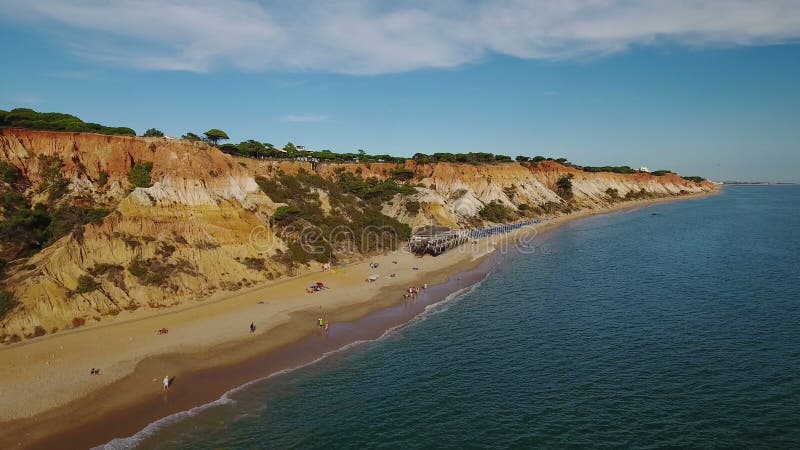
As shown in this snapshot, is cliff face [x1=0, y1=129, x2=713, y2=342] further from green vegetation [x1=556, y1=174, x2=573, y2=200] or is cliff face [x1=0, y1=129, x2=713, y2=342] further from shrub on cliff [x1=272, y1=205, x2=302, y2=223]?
green vegetation [x1=556, y1=174, x2=573, y2=200]

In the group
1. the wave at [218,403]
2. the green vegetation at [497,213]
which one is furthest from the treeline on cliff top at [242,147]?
the wave at [218,403]

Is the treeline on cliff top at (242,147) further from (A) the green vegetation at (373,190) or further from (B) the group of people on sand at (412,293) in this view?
(B) the group of people on sand at (412,293)

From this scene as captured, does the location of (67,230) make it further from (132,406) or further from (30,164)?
(132,406)

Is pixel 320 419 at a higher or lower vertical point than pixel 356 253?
lower

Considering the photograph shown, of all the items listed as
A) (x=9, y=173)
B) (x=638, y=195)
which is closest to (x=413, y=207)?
(x=9, y=173)

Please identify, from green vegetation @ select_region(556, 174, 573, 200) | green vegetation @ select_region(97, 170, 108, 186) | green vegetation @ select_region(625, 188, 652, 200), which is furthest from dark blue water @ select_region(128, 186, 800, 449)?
green vegetation @ select_region(625, 188, 652, 200)

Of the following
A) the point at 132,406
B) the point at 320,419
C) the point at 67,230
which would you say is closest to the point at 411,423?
the point at 320,419
